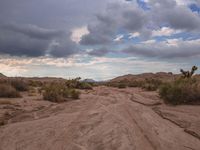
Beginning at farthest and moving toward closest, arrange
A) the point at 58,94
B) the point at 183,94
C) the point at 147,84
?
1. the point at 147,84
2. the point at 58,94
3. the point at 183,94

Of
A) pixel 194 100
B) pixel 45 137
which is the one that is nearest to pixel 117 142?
pixel 45 137

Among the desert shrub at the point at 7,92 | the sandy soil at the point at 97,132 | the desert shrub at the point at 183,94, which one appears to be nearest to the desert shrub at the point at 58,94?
the desert shrub at the point at 7,92

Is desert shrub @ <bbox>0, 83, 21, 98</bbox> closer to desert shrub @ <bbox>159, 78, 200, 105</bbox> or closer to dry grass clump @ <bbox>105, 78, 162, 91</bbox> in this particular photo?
desert shrub @ <bbox>159, 78, 200, 105</bbox>

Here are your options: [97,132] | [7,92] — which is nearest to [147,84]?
[7,92]

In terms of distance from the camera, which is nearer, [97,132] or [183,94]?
[97,132]

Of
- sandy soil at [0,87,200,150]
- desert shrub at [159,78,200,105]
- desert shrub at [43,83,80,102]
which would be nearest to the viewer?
sandy soil at [0,87,200,150]

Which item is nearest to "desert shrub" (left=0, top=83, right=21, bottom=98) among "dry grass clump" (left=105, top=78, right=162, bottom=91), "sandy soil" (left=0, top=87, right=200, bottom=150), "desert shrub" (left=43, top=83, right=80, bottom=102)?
"desert shrub" (left=43, top=83, right=80, bottom=102)

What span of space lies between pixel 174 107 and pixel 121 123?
22.8ft

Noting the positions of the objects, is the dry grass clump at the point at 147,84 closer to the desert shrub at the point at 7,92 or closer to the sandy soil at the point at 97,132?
the desert shrub at the point at 7,92

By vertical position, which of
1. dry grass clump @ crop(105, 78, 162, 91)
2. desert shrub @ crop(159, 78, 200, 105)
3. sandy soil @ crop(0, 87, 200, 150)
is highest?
dry grass clump @ crop(105, 78, 162, 91)

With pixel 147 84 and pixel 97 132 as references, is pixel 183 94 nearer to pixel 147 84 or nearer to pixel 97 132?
pixel 97 132

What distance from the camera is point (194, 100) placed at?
20828 millimetres

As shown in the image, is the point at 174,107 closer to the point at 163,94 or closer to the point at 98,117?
the point at 163,94

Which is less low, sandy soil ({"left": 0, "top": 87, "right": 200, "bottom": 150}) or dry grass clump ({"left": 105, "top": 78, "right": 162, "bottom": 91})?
dry grass clump ({"left": 105, "top": 78, "right": 162, "bottom": 91})
